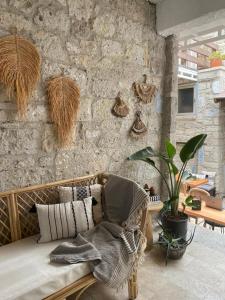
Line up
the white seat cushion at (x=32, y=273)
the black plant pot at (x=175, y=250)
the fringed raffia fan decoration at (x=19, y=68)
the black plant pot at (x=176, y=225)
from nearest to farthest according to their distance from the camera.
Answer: the white seat cushion at (x=32, y=273) < the fringed raffia fan decoration at (x=19, y=68) < the black plant pot at (x=175, y=250) < the black plant pot at (x=176, y=225)

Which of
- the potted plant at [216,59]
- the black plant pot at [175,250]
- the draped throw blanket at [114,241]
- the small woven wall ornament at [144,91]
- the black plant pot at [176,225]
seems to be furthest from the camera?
the potted plant at [216,59]

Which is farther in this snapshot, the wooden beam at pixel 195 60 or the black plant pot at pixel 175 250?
the wooden beam at pixel 195 60

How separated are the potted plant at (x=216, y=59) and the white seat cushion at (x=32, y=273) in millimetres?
5153

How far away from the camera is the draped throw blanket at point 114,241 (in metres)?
1.46

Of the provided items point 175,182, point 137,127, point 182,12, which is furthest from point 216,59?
point 175,182

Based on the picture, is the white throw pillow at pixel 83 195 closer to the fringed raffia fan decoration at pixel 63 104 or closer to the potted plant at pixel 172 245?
the fringed raffia fan decoration at pixel 63 104

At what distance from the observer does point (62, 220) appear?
174cm

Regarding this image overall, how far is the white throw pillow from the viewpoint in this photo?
192 centimetres

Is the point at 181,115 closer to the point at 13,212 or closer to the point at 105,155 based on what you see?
the point at 105,155

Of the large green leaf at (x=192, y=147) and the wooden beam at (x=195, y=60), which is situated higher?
the wooden beam at (x=195, y=60)

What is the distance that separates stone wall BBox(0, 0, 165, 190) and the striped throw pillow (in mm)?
312

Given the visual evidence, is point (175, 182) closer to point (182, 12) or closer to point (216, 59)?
point (182, 12)

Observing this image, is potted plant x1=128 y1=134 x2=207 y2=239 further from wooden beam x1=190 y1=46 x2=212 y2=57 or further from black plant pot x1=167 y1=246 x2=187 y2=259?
wooden beam x1=190 y1=46 x2=212 y2=57

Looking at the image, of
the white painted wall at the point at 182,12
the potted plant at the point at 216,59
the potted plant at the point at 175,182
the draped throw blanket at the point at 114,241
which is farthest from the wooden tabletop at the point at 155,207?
the potted plant at the point at 216,59
